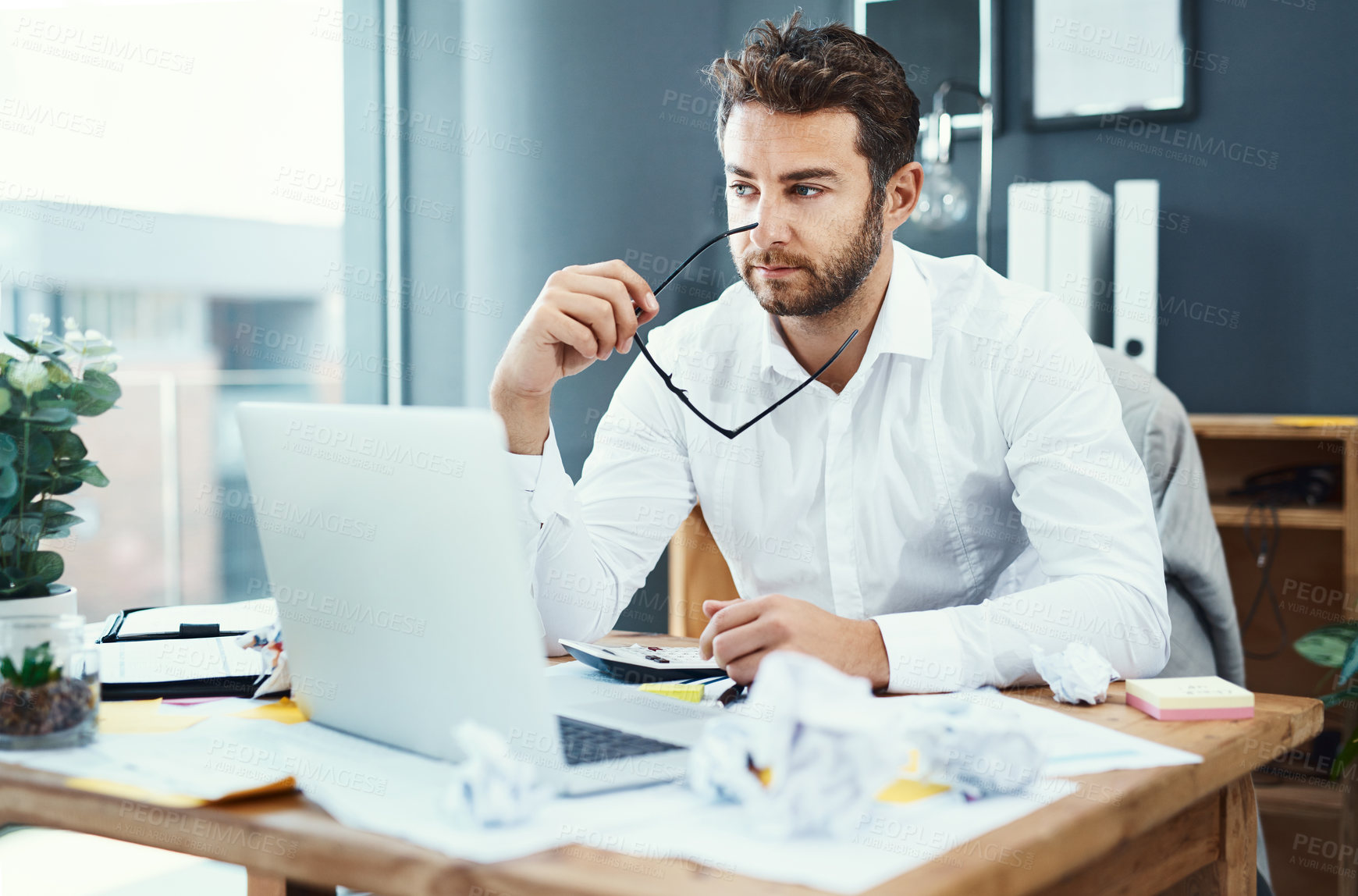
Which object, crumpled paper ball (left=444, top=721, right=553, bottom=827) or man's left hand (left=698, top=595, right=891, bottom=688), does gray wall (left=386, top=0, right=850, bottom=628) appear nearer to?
man's left hand (left=698, top=595, right=891, bottom=688)

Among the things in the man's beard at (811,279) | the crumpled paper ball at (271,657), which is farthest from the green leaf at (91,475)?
the man's beard at (811,279)

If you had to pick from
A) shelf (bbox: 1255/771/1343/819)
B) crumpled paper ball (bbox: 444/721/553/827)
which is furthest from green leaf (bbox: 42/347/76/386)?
shelf (bbox: 1255/771/1343/819)

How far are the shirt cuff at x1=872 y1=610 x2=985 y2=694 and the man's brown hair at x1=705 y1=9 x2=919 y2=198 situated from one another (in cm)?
69

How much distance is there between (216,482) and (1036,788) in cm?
237

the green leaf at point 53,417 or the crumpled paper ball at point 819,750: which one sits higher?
the green leaf at point 53,417

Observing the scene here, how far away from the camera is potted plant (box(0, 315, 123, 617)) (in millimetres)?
1078

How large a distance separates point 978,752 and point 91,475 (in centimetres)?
92

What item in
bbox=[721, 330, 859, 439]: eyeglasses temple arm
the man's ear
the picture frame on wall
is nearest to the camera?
bbox=[721, 330, 859, 439]: eyeglasses temple arm

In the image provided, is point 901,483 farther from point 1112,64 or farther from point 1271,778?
point 1112,64

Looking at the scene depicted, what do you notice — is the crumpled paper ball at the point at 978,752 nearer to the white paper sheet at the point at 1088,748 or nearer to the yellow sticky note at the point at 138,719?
the white paper sheet at the point at 1088,748

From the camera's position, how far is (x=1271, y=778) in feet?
8.05

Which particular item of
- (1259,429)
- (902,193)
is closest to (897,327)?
(902,193)

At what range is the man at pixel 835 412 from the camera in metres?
1.23

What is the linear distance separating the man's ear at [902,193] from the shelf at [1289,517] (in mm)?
1034
